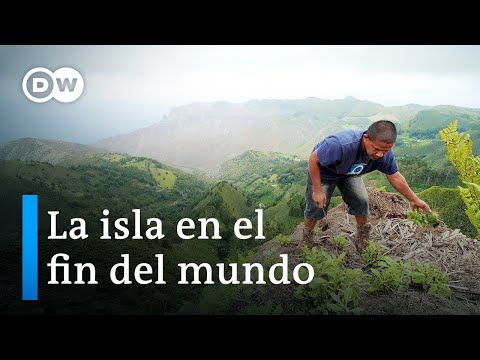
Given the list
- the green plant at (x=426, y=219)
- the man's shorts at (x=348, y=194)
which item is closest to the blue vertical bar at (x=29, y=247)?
the man's shorts at (x=348, y=194)

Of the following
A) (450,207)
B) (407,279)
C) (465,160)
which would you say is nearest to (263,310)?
(407,279)

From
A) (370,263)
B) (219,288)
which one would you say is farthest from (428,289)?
(219,288)

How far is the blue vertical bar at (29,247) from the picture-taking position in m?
2.94

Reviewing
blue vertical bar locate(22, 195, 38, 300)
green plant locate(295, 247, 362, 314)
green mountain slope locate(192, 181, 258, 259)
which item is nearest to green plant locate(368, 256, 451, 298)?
green plant locate(295, 247, 362, 314)

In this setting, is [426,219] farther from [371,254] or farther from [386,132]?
[386,132]

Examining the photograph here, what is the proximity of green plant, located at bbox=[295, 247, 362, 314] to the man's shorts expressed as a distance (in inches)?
20.8

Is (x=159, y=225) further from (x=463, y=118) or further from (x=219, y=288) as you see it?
(x=463, y=118)

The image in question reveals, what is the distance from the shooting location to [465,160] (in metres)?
3.65

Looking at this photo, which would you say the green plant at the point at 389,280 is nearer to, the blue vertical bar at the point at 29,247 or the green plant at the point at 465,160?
the green plant at the point at 465,160

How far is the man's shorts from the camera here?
3090 mm

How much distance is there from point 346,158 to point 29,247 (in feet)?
9.03

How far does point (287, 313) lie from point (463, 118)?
437 cm

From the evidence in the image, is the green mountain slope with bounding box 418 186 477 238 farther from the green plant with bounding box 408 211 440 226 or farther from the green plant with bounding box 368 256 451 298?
the green plant with bounding box 368 256 451 298

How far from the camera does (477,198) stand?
374cm
